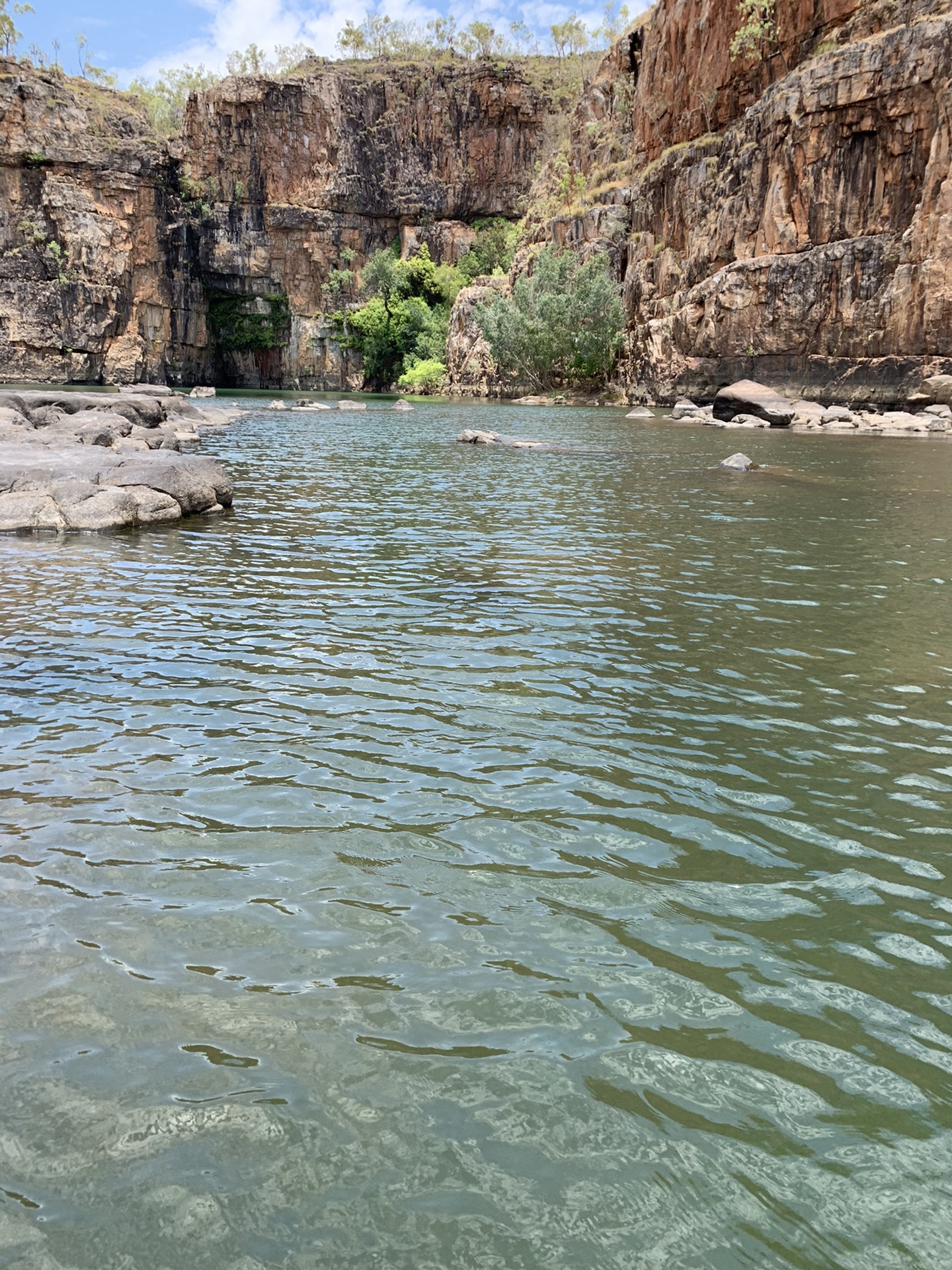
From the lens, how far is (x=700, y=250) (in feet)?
142

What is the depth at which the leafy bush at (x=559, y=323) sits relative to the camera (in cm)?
4959

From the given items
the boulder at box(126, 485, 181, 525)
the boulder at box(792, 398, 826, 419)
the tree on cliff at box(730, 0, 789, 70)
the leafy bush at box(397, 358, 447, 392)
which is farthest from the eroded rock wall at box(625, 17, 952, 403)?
the boulder at box(126, 485, 181, 525)

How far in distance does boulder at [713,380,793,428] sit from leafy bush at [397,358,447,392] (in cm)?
3225

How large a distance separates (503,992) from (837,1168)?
1.13 meters

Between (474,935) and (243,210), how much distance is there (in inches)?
3338

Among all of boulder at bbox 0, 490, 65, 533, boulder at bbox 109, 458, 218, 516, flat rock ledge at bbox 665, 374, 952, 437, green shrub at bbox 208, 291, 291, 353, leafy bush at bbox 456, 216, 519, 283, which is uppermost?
leafy bush at bbox 456, 216, 519, 283

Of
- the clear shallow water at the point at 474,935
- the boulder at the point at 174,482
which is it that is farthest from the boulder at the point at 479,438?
the clear shallow water at the point at 474,935

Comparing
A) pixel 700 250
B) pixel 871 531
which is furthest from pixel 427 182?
pixel 871 531

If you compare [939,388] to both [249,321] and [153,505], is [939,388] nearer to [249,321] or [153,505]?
[153,505]

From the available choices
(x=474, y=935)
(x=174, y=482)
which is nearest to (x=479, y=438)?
(x=174, y=482)

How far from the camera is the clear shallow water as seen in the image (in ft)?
7.49

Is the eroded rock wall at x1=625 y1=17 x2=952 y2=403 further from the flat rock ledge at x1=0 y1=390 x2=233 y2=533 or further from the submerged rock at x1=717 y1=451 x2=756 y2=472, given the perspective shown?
the flat rock ledge at x1=0 y1=390 x2=233 y2=533

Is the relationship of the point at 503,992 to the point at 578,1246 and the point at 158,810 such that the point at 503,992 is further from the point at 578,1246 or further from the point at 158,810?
the point at 158,810

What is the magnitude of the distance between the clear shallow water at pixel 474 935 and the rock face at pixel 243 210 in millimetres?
67636
